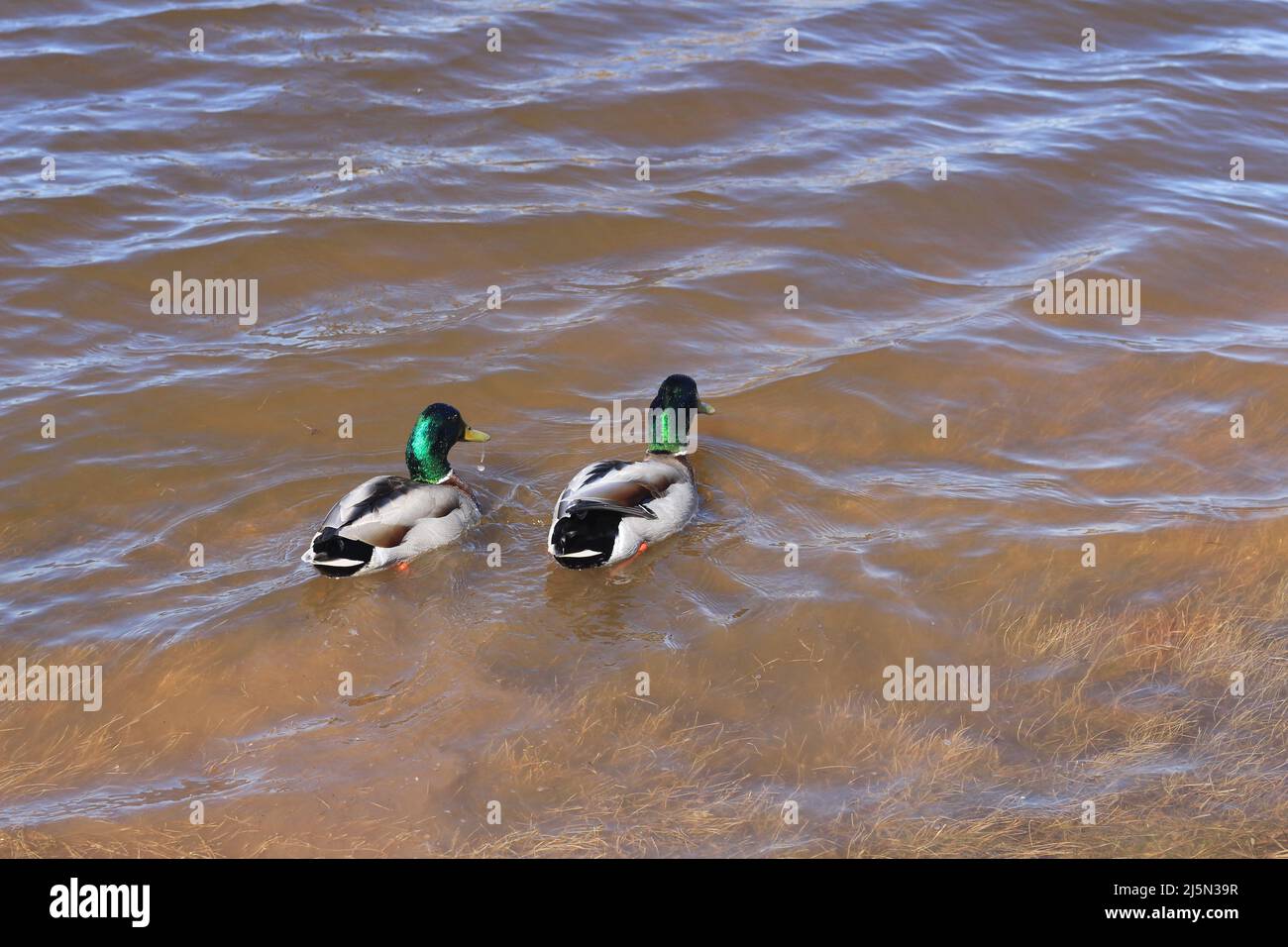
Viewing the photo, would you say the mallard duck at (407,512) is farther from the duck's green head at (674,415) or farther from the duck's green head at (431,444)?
the duck's green head at (674,415)

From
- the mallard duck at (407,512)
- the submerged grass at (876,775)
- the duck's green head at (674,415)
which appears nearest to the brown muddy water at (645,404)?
the submerged grass at (876,775)

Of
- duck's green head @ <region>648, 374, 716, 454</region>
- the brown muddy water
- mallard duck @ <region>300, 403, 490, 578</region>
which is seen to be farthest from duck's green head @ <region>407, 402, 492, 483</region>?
duck's green head @ <region>648, 374, 716, 454</region>

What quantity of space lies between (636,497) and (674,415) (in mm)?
1019

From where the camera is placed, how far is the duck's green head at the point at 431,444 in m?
7.56

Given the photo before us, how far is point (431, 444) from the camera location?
7.56 metres

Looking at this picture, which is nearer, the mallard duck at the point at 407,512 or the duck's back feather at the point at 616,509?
the mallard duck at the point at 407,512

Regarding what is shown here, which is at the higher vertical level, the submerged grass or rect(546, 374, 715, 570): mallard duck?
rect(546, 374, 715, 570): mallard duck

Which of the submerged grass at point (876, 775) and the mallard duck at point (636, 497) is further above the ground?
the mallard duck at point (636, 497)

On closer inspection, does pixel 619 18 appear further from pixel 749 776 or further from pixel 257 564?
pixel 749 776

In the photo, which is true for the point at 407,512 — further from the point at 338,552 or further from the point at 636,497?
the point at 636,497

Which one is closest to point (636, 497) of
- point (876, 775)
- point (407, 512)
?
point (407, 512)

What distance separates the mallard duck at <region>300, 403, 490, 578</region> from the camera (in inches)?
262

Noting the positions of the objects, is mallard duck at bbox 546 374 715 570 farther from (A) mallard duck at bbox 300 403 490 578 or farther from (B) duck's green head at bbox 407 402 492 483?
(B) duck's green head at bbox 407 402 492 483

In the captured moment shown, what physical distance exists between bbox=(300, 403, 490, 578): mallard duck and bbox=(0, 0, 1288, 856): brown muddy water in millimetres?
183
